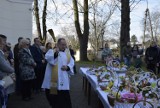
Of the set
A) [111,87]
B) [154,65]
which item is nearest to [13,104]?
[111,87]

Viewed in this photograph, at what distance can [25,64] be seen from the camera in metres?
8.63

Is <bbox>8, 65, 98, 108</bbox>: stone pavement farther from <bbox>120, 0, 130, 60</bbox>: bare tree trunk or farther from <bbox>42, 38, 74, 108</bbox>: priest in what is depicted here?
<bbox>120, 0, 130, 60</bbox>: bare tree trunk

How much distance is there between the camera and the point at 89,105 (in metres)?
8.66

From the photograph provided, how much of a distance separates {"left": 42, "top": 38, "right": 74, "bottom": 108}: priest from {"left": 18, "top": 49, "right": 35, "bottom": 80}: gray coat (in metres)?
2.15

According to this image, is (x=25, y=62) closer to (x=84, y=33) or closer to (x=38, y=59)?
(x=38, y=59)

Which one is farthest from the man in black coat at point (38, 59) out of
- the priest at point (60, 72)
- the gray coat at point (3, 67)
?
the gray coat at point (3, 67)

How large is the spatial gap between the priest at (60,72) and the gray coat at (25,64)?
2.15 metres

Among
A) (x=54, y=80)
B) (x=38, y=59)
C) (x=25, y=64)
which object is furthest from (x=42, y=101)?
(x=54, y=80)

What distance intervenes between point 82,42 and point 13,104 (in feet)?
58.8

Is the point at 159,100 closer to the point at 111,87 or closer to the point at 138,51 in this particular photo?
the point at 111,87

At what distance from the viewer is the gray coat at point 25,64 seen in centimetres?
856

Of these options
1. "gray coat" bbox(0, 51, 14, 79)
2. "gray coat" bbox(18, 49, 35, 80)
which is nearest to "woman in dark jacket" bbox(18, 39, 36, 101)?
"gray coat" bbox(18, 49, 35, 80)

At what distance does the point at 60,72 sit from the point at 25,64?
243cm

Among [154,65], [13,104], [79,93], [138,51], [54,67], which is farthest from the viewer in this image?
[138,51]
